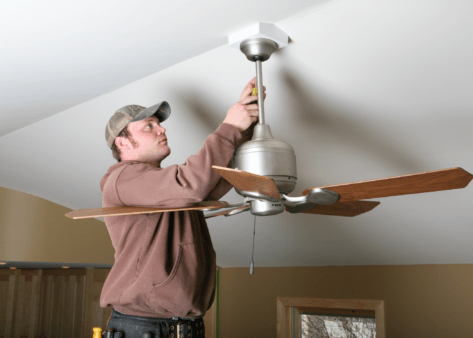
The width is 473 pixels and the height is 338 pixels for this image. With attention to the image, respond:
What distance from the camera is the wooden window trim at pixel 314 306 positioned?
3.12m

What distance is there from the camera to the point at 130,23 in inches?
56.4

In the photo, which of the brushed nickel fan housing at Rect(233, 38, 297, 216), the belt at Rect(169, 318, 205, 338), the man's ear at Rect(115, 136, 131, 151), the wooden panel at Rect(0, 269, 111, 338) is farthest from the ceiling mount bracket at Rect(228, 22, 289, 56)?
the wooden panel at Rect(0, 269, 111, 338)

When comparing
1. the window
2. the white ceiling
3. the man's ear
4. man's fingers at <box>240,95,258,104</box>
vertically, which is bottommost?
the window

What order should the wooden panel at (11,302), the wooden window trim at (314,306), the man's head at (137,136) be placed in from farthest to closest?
the wooden panel at (11,302) < the wooden window trim at (314,306) < the man's head at (137,136)

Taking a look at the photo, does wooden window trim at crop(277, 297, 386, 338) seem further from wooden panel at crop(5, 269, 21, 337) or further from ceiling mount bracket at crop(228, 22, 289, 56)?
wooden panel at crop(5, 269, 21, 337)

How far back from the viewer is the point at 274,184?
1100mm

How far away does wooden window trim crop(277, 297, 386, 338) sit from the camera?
312 cm

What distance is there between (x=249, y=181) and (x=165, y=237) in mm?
543

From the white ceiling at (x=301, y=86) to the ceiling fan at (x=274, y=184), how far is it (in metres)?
0.22

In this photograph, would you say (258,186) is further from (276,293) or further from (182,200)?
(276,293)

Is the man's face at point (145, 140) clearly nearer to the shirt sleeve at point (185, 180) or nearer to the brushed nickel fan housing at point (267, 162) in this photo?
the shirt sleeve at point (185, 180)

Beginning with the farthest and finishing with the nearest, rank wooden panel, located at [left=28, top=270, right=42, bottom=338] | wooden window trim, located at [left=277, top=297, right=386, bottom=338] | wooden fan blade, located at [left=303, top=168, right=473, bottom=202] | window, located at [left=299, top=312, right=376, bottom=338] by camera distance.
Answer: wooden panel, located at [left=28, top=270, right=42, bottom=338] → window, located at [left=299, top=312, right=376, bottom=338] → wooden window trim, located at [left=277, top=297, right=386, bottom=338] → wooden fan blade, located at [left=303, top=168, right=473, bottom=202]

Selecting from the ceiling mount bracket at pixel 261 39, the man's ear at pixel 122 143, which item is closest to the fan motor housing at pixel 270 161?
the ceiling mount bracket at pixel 261 39

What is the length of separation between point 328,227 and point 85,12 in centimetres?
210
